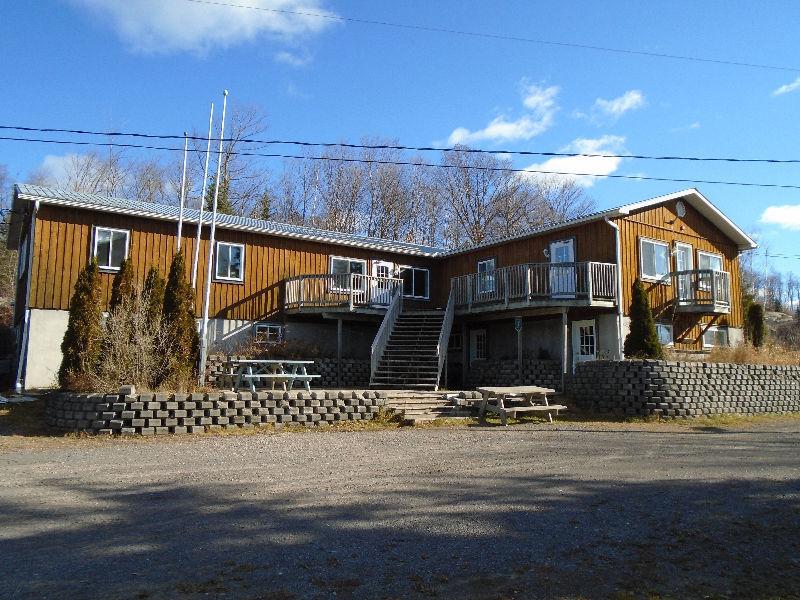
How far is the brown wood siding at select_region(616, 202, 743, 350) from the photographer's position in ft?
64.2

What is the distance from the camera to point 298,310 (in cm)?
2009

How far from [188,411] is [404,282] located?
1296 centimetres

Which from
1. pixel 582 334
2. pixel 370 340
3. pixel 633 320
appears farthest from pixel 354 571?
pixel 370 340

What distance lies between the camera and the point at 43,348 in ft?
54.9

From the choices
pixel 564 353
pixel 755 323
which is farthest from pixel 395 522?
pixel 755 323

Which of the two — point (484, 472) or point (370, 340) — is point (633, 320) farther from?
point (484, 472)

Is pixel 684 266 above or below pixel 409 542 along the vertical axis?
above

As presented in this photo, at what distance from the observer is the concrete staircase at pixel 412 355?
57.0 feet

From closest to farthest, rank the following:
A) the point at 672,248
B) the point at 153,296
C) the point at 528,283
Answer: the point at 153,296 → the point at 528,283 → the point at 672,248

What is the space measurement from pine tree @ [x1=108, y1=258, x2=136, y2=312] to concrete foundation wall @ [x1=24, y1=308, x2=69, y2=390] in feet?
15.7

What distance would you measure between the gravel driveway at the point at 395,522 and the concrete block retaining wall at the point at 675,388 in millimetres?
5711

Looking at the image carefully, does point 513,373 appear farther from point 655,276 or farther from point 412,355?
point 655,276

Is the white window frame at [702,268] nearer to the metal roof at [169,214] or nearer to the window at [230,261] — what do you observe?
the metal roof at [169,214]

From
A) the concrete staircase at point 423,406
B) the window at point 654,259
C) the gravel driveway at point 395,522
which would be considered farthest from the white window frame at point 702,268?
the gravel driveway at point 395,522
